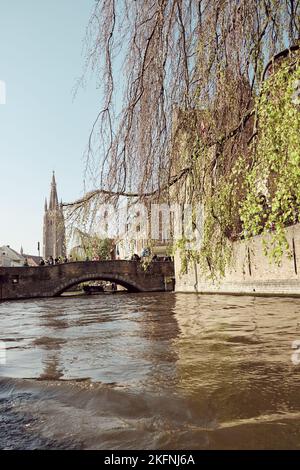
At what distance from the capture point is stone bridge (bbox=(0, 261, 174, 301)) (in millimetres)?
29031

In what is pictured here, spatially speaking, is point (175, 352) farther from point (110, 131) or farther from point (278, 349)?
point (110, 131)

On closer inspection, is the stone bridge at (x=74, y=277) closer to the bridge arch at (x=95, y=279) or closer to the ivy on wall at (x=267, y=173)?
the bridge arch at (x=95, y=279)

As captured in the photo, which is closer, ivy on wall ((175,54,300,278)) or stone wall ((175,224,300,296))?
ivy on wall ((175,54,300,278))

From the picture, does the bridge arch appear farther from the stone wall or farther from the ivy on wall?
the ivy on wall

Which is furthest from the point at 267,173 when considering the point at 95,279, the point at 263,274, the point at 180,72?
the point at 95,279

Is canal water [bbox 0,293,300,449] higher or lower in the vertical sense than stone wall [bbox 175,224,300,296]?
lower

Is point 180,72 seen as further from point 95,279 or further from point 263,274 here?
point 95,279

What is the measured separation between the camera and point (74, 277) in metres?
30.4

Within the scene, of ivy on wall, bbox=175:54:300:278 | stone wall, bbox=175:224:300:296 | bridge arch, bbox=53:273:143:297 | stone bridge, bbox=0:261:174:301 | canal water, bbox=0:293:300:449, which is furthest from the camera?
bridge arch, bbox=53:273:143:297

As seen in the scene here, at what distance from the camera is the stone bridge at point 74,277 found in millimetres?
29031

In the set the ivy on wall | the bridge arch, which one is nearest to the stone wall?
the ivy on wall

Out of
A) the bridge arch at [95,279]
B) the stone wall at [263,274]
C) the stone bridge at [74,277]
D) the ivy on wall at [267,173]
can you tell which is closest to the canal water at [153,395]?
the ivy on wall at [267,173]

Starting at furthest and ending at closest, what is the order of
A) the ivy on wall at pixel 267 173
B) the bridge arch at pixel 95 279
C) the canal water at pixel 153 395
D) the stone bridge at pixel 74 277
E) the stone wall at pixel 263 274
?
the bridge arch at pixel 95 279 → the stone bridge at pixel 74 277 → the stone wall at pixel 263 274 → the ivy on wall at pixel 267 173 → the canal water at pixel 153 395
